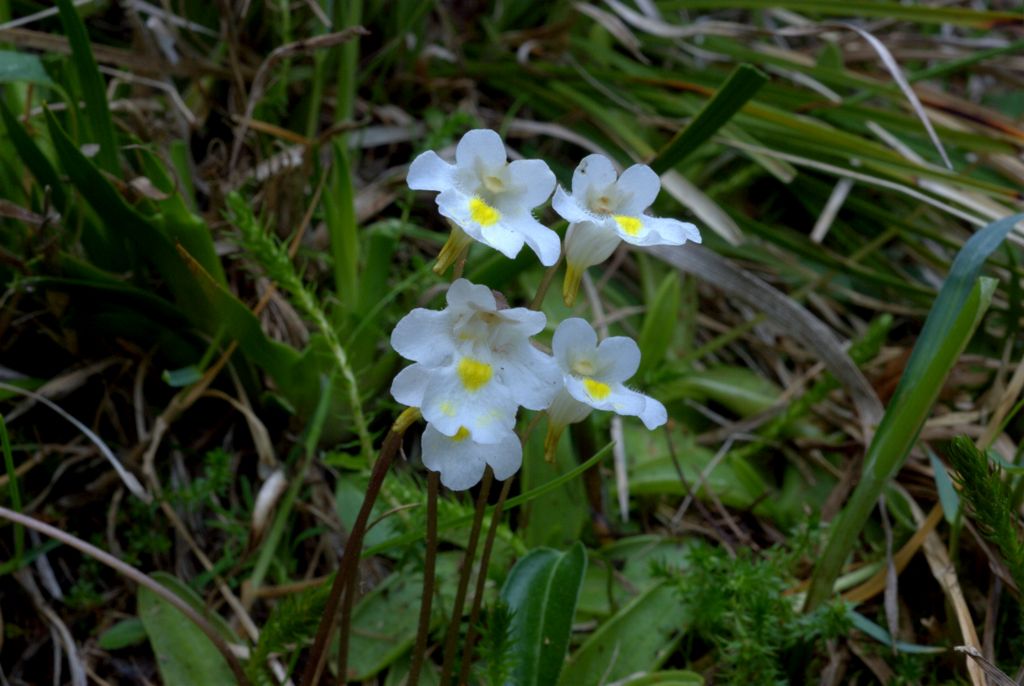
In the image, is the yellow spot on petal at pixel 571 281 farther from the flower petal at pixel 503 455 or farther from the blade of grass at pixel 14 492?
the blade of grass at pixel 14 492

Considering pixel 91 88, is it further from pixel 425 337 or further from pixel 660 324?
pixel 660 324

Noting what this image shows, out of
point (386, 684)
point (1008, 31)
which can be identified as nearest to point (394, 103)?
point (386, 684)

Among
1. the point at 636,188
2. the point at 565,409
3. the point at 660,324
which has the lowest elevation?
the point at 660,324

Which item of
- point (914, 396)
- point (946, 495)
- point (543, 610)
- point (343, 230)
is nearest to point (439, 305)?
point (343, 230)

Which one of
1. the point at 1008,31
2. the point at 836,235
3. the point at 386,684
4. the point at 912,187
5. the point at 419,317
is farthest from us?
the point at 1008,31

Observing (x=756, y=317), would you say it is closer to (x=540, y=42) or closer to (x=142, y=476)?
(x=540, y=42)

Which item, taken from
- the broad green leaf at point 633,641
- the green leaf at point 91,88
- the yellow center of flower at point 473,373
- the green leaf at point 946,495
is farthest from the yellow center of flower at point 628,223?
the green leaf at point 91,88
